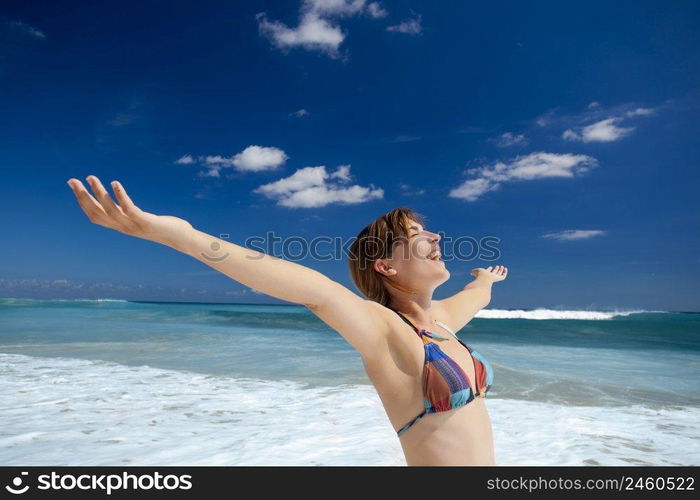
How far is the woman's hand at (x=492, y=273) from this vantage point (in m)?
3.80

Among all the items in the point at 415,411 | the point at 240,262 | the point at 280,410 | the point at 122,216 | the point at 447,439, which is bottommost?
the point at 280,410

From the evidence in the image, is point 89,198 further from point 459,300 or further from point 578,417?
point 578,417

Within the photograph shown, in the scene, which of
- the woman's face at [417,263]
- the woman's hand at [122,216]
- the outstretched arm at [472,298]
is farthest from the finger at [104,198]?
the outstretched arm at [472,298]

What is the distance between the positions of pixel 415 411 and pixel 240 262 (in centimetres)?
106

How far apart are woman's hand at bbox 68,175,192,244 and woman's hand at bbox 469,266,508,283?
2.80 metres

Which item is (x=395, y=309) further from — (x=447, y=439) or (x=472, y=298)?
(x=472, y=298)

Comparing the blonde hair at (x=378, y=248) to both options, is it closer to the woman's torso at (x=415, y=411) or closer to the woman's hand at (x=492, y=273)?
the woman's torso at (x=415, y=411)

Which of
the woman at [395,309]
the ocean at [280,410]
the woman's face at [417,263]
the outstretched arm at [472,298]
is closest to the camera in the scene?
the woman at [395,309]

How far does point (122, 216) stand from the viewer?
1456mm

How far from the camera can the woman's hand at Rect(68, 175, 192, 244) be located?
4.70 feet

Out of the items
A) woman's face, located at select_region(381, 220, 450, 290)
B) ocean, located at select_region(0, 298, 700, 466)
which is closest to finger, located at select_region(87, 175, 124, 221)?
woman's face, located at select_region(381, 220, 450, 290)

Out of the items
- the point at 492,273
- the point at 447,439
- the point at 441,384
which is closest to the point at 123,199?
the point at 441,384

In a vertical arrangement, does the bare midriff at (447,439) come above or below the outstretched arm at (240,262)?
below

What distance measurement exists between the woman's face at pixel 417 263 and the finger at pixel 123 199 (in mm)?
1274
